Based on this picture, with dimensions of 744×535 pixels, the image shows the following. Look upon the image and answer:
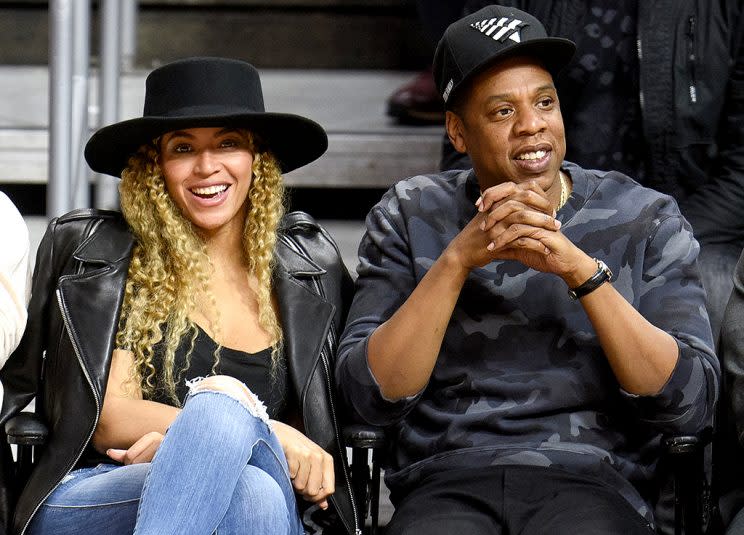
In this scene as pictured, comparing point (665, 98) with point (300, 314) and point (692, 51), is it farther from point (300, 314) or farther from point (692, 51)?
point (300, 314)

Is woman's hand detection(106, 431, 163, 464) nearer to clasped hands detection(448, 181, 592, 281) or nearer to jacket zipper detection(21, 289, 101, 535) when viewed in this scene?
jacket zipper detection(21, 289, 101, 535)

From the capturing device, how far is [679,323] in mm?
2668

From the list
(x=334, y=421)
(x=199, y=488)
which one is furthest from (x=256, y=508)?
(x=334, y=421)

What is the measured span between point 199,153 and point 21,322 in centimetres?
51

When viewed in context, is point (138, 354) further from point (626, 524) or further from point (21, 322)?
point (626, 524)

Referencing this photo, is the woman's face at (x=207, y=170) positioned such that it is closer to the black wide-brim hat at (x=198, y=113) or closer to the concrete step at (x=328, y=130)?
the black wide-brim hat at (x=198, y=113)

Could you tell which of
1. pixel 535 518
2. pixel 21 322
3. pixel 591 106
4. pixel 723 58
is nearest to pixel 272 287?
pixel 21 322

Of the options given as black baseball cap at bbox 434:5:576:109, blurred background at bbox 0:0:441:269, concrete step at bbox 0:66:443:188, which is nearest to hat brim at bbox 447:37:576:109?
black baseball cap at bbox 434:5:576:109

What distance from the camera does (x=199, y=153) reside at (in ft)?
9.34

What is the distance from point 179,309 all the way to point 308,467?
0.46 m

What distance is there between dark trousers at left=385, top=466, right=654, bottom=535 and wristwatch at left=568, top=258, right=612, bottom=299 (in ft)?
1.20

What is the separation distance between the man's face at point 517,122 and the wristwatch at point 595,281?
228 millimetres

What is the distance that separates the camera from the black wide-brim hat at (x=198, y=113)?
278 centimetres

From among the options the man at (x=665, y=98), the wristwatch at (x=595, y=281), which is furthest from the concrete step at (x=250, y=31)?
the wristwatch at (x=595, y=281)
